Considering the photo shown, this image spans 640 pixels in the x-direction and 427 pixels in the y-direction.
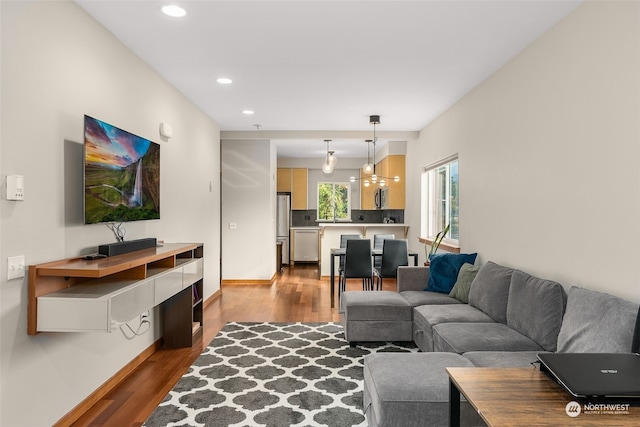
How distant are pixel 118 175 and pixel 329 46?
73.3 inches

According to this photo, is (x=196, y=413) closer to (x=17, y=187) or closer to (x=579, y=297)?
(x=17, y=187)

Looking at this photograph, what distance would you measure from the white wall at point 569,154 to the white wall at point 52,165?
3198 mm

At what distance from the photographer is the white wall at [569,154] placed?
2422mm

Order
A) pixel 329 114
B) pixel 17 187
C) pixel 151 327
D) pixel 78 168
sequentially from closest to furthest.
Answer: pixel 17 187 < pixel 78 168 < pixel 151 327 < pixel 329 114

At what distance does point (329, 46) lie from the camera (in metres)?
3.46

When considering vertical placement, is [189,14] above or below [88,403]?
above

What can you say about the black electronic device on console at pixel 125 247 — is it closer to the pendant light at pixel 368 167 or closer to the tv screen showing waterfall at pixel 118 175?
the tv screen showing waterfall at pixel 118 175

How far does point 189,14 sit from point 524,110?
104 inches

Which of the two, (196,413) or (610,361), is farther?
(196,413)

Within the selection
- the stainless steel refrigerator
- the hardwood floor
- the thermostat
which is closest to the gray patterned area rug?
the hardwood floor

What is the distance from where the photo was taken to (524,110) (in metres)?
3.57

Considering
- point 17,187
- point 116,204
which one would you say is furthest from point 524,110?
point 17,187

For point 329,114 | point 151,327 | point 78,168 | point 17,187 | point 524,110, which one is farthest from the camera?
point 329,114

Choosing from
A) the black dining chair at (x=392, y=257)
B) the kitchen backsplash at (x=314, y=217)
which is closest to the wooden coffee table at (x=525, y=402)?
the black dining chair at (x=392, y=257)
